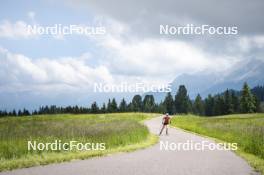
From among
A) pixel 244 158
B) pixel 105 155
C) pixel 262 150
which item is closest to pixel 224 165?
pixel 244 158

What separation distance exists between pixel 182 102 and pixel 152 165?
12805cm

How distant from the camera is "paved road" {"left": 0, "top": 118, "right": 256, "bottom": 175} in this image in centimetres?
1229

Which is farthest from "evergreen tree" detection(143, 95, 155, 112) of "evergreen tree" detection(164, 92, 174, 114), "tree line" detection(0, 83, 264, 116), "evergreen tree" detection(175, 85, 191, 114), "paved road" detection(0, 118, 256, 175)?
"paved road" detection(0, 118, 256, 175)

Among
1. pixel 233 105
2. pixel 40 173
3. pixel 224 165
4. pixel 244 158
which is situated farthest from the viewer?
pixel 233 105

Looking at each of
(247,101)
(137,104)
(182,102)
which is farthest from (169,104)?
(247,101)

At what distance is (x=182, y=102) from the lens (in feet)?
461

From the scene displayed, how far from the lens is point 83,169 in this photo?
41.6 feet

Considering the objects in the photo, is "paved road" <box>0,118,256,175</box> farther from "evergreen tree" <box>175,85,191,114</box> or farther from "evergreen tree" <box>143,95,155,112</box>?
"evergreen tree" <box>143,95,155,112</box>

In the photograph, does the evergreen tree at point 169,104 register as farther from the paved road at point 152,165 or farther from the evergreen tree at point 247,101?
the paved road at point 152,165

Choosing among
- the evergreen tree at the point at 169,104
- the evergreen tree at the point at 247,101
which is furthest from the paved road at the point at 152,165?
the evergreen tree at the point at 169,104

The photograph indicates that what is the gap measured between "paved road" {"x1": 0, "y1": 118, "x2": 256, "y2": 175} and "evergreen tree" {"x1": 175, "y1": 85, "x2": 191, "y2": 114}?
12337 cm

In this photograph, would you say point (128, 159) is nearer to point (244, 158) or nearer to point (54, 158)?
point (54, 158)

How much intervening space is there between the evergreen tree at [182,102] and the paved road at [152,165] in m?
123

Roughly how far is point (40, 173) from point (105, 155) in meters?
4.92
